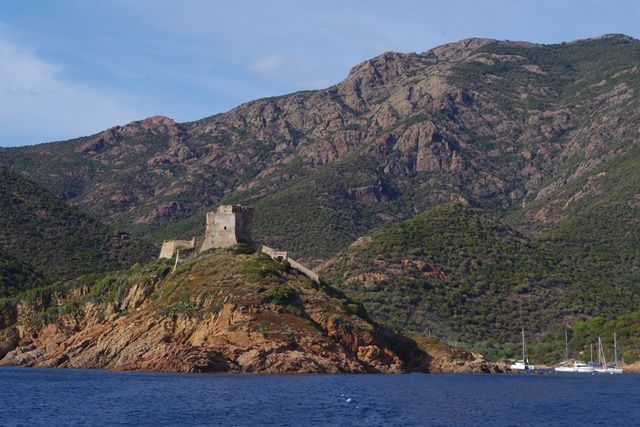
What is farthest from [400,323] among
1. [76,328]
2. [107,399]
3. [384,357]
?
[107,399]

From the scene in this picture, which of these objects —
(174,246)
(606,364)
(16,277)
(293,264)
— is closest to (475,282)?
(606,364)

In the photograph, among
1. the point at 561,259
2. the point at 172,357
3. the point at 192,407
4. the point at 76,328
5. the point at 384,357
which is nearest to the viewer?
the point at 192,407

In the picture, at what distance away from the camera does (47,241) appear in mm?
171500

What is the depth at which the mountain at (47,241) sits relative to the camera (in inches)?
6102

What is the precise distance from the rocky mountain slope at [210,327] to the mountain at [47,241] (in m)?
20.1

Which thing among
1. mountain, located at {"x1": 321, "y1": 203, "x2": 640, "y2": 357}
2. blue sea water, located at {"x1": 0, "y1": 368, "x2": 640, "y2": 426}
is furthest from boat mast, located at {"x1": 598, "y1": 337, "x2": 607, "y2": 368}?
blue sea water, located at {"x1": 0, "y1": 368, "x2": 640, "y2": 426}

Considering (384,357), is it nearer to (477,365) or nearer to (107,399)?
(477,365)

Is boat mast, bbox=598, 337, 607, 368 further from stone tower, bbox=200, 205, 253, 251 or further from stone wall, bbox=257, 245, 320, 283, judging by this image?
stone tower, bbox=200, 205, 253, 251

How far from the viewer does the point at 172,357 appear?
4188 inches

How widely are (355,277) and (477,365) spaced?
42667 millimetres

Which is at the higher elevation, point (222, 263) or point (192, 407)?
point (222, 263)

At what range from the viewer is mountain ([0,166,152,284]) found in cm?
15500

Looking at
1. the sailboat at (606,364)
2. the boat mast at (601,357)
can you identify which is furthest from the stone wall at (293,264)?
the boat mast at (601,357)

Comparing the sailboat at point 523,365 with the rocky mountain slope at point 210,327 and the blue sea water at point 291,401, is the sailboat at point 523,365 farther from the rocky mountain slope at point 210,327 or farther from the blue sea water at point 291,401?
the blue sea water at point 291,401
